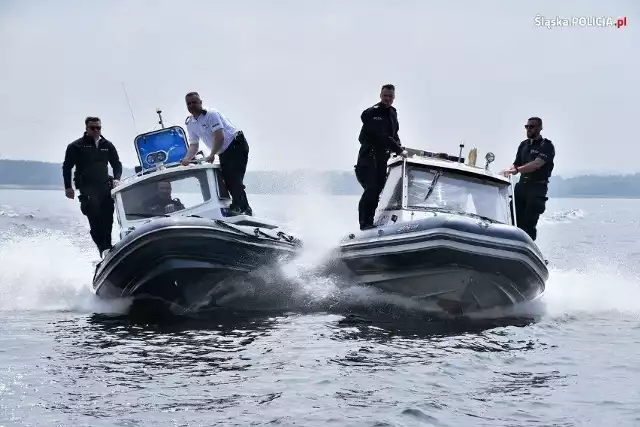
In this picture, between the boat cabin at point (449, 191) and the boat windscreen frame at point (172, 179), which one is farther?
the boat windscreen frame at point (172, 179)

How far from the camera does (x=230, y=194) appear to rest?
13.1m

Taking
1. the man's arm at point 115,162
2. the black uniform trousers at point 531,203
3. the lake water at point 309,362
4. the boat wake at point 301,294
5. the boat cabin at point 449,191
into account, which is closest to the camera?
the lake water at point 309,362

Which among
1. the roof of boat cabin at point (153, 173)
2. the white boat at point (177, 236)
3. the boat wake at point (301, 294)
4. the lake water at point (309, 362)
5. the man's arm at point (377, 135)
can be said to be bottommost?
the lake water at point (309, 362)

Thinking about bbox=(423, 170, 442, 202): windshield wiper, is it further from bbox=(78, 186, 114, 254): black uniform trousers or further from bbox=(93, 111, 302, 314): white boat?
bbox=(78, 186, 114, 254): black uniform trousers

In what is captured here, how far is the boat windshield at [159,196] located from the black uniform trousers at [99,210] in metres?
0.41

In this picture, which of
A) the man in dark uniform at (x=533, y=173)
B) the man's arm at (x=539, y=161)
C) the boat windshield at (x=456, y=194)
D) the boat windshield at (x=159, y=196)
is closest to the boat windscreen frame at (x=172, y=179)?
the boat windshield at (x=159, y=196)

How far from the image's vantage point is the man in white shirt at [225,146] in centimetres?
1286

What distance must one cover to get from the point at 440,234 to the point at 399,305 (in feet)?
4.89

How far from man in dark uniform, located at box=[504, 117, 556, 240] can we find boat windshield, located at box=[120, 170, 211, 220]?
14.9ft

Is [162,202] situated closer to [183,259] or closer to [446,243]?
[183,259]

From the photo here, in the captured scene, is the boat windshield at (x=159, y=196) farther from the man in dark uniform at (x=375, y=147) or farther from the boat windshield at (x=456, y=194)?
the boat windshield at (x=456, y=194)

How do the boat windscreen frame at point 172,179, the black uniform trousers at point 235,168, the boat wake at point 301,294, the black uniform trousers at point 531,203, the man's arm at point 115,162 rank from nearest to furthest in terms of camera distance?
the boat wake at point 301,294
the boat windscreen frame at point 172,179
the black uniform trousers at point 235,168
the man's arm at point 115,162
the black uniform trousers at point 531,203

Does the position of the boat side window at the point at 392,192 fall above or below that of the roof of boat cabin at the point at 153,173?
below

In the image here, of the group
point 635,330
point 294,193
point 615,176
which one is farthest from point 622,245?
point 615,176
